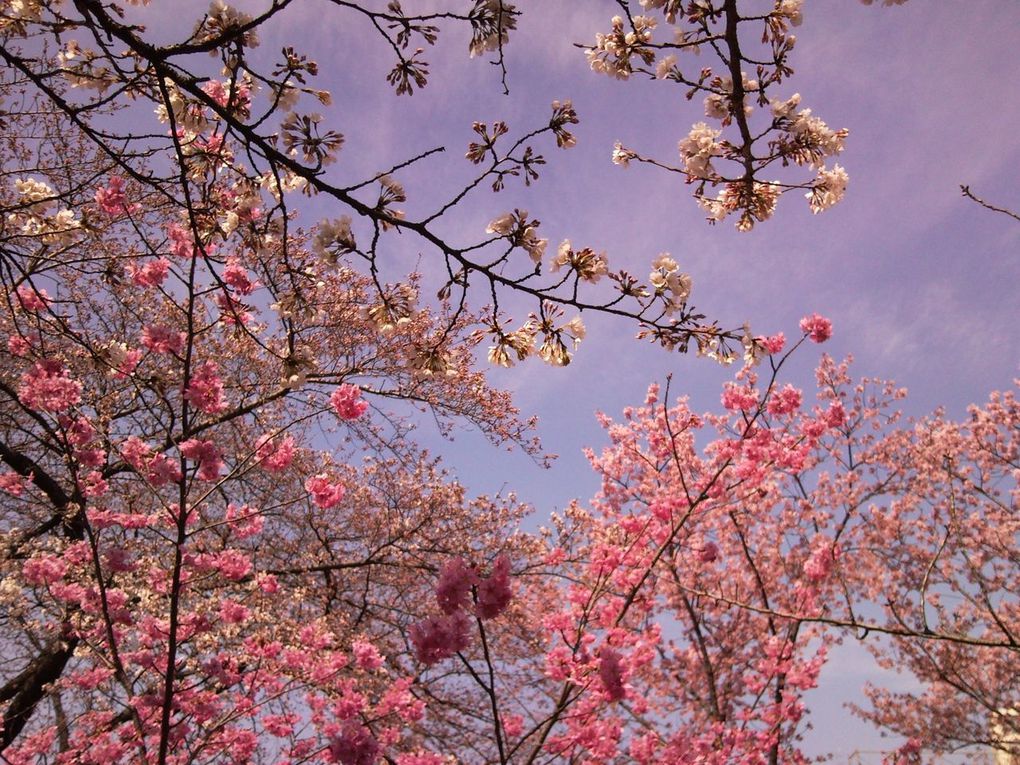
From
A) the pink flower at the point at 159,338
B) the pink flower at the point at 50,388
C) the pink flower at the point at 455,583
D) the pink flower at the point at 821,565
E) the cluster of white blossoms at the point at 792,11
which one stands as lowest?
the pink flower at the point at 455,583

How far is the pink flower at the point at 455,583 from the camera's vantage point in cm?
207

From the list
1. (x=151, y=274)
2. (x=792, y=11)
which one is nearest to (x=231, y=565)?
(x=151, y=274)

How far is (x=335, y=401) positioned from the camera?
162 inches

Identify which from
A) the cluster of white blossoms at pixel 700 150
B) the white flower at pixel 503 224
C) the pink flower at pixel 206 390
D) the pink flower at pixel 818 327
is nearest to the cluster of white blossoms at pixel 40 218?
the pink flower at pixel 206 390

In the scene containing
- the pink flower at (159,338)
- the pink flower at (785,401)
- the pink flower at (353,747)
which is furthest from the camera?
the pink flower at (785,401)

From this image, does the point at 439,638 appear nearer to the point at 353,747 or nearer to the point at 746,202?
the point at 353,747

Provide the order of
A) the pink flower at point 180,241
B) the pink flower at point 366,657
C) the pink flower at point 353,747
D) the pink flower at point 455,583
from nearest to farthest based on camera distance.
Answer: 1. the pink flower at point 455,583
2. the pink flower at point 353,747
3. the pink flower at point 180,241
4. the pink flower at point 366,657

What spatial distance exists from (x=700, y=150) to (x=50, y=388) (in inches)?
149

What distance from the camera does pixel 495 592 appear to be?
82.1 inches

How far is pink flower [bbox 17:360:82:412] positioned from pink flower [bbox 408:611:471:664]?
269cm

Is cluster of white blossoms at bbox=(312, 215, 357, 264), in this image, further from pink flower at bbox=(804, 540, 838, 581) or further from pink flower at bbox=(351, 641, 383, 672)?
pink flower at bbox=(804, 540, 838, 581)

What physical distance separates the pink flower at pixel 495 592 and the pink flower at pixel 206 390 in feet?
6.24

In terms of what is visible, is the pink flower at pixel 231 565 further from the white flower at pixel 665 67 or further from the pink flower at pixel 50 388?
the white flower at pixel 665 67

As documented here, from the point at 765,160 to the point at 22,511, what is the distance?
9.27 m
